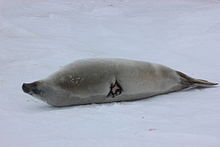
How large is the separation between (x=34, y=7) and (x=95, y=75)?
3.20 metres

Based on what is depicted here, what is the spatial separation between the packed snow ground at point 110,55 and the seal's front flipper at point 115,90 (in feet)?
0.21

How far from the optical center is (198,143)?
1.58m

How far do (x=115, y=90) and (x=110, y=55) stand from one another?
119 centimetres

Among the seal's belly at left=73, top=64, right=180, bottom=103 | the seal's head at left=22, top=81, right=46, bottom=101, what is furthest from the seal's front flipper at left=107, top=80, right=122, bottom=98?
the seal's head at left=22, top=81, right=46, bottom=101

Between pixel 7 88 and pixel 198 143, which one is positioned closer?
pixel 198 143

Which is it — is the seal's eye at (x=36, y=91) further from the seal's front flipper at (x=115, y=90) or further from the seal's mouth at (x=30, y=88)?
the seal's front flipper at (x=115, y=90)

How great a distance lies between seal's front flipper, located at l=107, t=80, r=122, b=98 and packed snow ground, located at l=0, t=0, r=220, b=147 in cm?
7

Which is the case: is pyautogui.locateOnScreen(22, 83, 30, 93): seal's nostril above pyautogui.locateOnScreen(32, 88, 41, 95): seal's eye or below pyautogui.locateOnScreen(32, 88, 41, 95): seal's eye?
above

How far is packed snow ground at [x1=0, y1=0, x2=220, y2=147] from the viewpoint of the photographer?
1.77m

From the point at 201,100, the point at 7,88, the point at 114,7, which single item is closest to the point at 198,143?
the point at 201,100

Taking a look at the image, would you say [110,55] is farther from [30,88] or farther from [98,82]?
[30,88]

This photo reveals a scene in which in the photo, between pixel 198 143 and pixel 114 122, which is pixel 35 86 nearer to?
pixel 114 122

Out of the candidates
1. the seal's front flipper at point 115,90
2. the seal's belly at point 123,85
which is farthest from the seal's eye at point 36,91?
the seal's front flipper at point 115,90

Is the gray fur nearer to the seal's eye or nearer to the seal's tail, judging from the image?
the seal's eye
